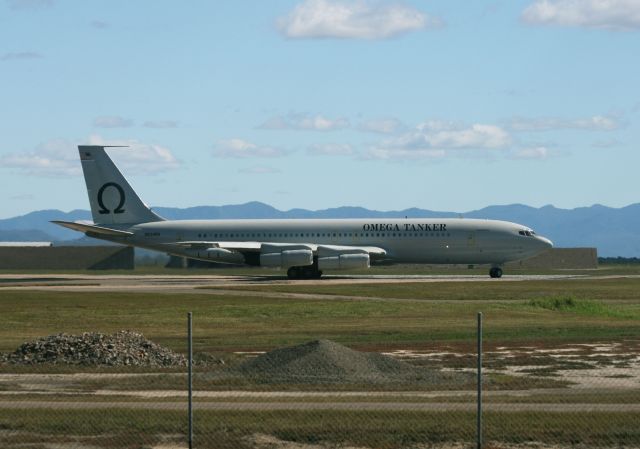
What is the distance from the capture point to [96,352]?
101 ft

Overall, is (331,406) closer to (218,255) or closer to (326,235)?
(218,255)

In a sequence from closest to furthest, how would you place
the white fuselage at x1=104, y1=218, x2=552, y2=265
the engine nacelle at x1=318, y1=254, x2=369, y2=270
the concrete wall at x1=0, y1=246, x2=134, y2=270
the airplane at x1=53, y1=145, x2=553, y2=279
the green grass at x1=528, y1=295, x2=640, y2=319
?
the green grass at x1=528, y1=295, x2=640, y2=319 → the engine nacelle at x1=318, y1=254, x2=369, y2=270 → the airplane at x1=53, y1=145, x2=553, y2=279 → the white fuselage at x1=104, y1=218, x2=552, y2=265 → the concrete wall at x1=0, y1=246, x2=134, y2=270

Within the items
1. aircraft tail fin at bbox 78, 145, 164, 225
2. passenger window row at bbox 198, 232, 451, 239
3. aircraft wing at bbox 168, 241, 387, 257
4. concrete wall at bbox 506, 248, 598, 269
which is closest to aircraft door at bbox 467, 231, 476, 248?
passenger window row at bbox 198, 232, 451, 239

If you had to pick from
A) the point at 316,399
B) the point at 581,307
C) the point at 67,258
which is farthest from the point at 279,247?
the point at 316,399

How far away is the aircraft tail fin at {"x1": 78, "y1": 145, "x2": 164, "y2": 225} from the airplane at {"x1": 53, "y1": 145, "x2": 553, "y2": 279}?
7 cm

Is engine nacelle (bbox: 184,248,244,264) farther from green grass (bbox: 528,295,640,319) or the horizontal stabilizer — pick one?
green grass (bbox: 528,295,640,319)

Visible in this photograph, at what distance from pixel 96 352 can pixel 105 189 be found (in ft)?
186

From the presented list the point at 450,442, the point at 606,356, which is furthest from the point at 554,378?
the point at 450,442

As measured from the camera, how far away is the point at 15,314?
50969 mm

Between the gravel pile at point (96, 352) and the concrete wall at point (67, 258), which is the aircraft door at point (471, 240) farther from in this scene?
the gravel pile at point (96, 352)

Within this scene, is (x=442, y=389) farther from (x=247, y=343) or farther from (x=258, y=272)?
(x=258, y=272)

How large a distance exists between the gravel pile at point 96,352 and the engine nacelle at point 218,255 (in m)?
50.7

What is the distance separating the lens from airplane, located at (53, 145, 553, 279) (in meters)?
82.3

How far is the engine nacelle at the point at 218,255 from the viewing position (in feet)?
272
